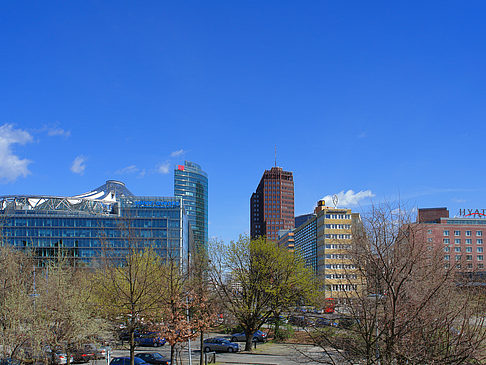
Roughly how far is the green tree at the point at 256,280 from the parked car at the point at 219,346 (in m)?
1.37

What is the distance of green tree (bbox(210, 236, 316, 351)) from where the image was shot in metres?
41.7

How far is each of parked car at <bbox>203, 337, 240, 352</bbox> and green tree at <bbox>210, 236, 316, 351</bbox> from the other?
4.50 feet

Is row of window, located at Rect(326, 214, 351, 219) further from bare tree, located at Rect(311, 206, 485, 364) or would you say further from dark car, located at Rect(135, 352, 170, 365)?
bare tree, located at Rect(311, 206, 485, 364)

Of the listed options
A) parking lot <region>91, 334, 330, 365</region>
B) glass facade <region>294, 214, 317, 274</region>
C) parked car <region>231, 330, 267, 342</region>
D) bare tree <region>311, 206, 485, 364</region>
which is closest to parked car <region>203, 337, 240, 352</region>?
parking lot <region>91, 334, 330, 365</region>

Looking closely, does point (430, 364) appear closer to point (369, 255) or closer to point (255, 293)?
point (369, 255)

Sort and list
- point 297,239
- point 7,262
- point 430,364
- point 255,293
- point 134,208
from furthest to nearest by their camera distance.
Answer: point 297,239 < point 134,208 < point 255,293 < point 7,262 < point 430,364

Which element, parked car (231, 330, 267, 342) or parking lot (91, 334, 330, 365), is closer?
parking lot (91, 334, 330, 365)

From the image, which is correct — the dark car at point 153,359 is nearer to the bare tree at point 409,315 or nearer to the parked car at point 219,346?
the parked car at point 219,346

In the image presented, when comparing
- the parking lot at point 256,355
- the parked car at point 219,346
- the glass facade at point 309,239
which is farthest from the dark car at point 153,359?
the glass facade at point 309,239

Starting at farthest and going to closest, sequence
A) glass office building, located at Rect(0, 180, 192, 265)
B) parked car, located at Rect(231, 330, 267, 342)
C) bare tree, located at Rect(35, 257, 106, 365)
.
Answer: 1. glass office building, located at Rect(0, 180, 192, 265)
2. parked car, located at Rect(231, 330, 267, 342)
3. bare tree, located at Rect(35, 257, 106, 365)

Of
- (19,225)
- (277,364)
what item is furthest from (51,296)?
(19,225)

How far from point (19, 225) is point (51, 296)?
101926 mm

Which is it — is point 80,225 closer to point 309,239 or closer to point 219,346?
point 309,239

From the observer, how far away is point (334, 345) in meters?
13.5
